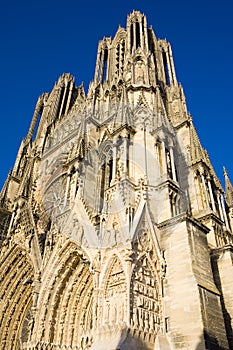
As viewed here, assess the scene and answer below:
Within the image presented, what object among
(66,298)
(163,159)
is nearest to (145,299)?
(66,298)

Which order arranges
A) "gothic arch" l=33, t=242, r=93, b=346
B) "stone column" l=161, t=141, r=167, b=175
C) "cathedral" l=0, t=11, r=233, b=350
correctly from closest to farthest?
"cathedral" l=0, t=11, r=233, b=350 → "gothic arch" l=33, t=242, r=93, b=346 → "stone column" l=161, t=141, r=167, b=175

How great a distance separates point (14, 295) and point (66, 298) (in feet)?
13.2

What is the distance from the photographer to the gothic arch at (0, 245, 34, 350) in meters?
13.0

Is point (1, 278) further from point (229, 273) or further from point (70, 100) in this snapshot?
point (70, 100)

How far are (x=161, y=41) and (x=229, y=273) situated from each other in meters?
19.5

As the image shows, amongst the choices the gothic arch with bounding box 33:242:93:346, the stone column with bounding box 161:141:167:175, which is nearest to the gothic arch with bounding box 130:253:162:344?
the gothic arch with bounding box 33:242:93:346

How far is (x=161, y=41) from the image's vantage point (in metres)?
24.6

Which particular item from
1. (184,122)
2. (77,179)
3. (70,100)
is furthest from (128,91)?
(70,100)

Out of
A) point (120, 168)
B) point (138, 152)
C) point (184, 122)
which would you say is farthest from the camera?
point (184, 122)

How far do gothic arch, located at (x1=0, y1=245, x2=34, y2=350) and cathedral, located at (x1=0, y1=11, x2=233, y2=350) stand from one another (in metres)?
0.04

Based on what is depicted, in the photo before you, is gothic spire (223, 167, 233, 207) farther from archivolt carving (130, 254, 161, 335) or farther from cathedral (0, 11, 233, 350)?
archivolt carving (130, 254, 161, 335)

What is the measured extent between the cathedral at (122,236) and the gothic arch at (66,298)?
0.03 meters

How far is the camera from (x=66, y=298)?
10.9 m

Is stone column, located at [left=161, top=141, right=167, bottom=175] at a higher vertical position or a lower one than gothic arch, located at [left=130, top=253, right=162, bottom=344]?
higher
